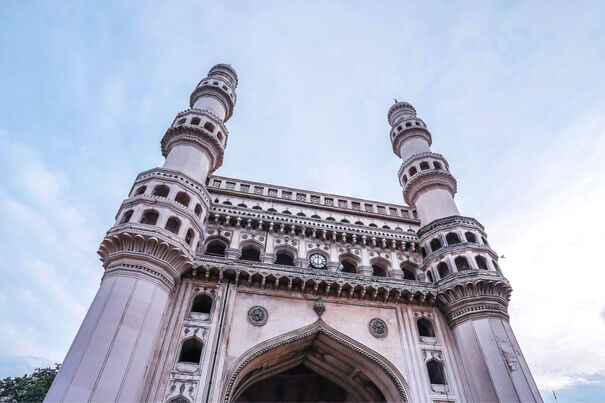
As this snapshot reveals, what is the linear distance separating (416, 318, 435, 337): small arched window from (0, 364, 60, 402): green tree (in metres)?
26.6

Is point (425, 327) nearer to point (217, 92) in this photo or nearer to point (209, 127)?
point (209, 127)

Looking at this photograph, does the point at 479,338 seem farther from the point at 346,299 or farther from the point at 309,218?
the point at 309,218

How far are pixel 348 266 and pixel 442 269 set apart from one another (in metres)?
5.32

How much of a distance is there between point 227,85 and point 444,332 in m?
24.3

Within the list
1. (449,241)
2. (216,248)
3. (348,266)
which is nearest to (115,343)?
(216,248)

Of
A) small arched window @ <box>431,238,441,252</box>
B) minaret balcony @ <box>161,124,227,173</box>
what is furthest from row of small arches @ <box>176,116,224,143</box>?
small arched window @ <box>431,238,441,252</box>

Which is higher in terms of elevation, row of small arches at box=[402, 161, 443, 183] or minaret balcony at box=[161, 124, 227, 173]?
row of small arches at box=[402, 161, 443, 183]

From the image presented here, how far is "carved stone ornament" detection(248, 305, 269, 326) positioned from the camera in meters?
18.3

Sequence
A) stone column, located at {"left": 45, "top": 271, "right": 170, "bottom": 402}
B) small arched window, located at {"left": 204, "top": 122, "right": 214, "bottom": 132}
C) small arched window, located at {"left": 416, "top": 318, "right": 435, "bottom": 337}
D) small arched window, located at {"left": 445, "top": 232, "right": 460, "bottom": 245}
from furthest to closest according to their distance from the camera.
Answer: small arched window, located at {"left": 204, "top": 122, "right": 214, "bottom": 132}, small arched window, located at {"left": 445, "top": 232, "right": 460, "bottom": 245}, small arched window, located at {"left": 416, "top": 318, "right": 435, "bottom": 337}, stone column, located at {"left": 45, "top": 271, "right": 170, "bottom": 402}

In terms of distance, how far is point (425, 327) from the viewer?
2117 centimetres

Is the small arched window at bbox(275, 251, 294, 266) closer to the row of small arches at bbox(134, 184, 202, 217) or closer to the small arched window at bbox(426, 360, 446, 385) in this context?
the row of small arches at bbox(134, 184, 202, 217)

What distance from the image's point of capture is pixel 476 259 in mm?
21750

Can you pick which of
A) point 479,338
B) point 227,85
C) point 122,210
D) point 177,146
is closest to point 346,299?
point 479,338

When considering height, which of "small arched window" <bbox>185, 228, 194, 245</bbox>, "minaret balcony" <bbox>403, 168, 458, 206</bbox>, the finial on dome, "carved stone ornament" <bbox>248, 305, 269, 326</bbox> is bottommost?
"carved stone ornament" <bbox>248, 305, 269, 326</bbox>
